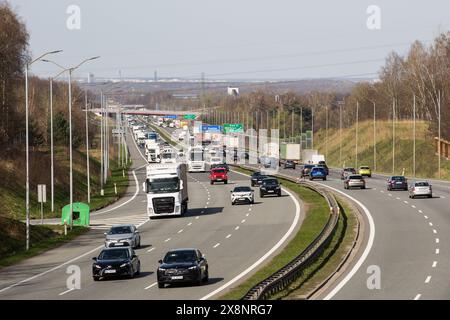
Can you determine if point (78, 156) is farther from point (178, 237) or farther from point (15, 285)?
point (15, 285)

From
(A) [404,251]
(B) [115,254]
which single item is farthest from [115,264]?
(A) [404,251]

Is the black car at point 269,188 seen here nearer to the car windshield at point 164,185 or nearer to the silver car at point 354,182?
the silver car at point 354,182

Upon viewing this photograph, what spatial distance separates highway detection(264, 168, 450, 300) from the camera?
35.4 metres

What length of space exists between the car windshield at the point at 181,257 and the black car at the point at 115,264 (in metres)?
3.15

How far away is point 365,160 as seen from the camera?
6462 inches

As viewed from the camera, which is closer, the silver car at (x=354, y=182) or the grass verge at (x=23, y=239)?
the grass verge at (x=23, y=239)

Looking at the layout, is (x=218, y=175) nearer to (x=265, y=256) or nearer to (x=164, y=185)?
(x=164, y=185)

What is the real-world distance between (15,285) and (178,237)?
18777 mm

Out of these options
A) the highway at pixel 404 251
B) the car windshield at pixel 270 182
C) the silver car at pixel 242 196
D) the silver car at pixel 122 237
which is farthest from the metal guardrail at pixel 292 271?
the car windshield at pixel 270 182

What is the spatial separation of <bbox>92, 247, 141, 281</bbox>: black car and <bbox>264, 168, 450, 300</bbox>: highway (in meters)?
8.02

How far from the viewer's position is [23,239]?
59750 millimetres

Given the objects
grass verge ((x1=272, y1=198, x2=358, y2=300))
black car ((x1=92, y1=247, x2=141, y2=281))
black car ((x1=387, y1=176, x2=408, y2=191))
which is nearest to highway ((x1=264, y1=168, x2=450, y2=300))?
grass verge ((x1=272, y1=198, x2=358, y2=300))

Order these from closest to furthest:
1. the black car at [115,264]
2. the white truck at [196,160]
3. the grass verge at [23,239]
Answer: the black car at [115,264]
the grass verge at [23,239]
the white truck at [196,160]

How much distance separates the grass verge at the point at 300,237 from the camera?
37.0 meters
